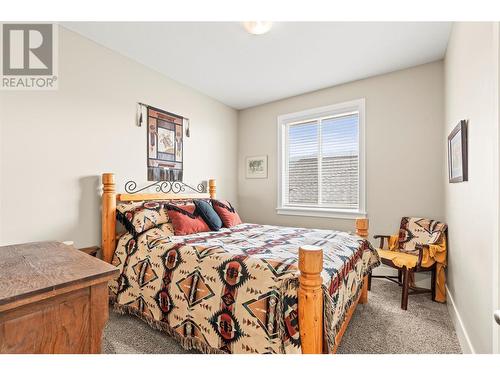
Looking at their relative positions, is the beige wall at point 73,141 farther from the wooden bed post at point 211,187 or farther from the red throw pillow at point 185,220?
the wooden bed post at point 211,187

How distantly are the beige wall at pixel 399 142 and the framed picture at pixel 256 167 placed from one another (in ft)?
3.51

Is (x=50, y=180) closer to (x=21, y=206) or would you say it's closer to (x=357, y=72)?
(x=21, y=206)

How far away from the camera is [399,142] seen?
3.06 meters

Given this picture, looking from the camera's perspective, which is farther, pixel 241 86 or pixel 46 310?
pixel 241 86

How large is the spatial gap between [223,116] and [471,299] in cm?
378

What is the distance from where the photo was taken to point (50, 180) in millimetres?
2150

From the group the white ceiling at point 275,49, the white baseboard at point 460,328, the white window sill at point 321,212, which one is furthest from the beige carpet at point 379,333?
the white ceiling at point 275,49

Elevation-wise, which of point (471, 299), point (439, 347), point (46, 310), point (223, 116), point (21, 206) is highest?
point (223, 116)

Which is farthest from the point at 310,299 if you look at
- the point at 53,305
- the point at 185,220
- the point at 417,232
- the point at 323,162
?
the point at 323,162

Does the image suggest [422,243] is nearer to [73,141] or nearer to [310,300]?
[310,300]

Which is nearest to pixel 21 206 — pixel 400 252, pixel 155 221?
pixel 155 221

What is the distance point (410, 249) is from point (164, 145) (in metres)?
3.23

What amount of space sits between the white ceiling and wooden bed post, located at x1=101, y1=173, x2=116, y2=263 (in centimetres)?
142

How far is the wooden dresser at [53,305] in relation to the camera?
2.48 feet
